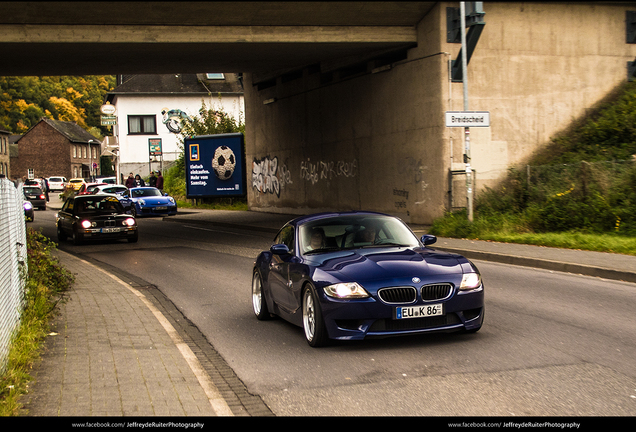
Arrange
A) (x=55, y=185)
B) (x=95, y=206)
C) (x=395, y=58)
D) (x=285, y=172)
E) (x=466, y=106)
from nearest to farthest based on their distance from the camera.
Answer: (x=466, y=106) → (x=95, y=206) → (x=395, y=58) → (x=285, y=172) → (x=55, y=185)

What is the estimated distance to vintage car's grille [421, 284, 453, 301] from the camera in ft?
22.5

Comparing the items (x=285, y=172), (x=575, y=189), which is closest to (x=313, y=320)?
(x=575, y=189)

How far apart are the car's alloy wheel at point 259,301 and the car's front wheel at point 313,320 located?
5.12ft

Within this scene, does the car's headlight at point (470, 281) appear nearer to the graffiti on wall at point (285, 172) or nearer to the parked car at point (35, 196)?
the graffiti on wall at point (285, 172)

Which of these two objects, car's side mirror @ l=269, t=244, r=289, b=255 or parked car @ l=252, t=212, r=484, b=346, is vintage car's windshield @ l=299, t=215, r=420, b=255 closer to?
parked car @ l=252, t=212, r=484, b=346

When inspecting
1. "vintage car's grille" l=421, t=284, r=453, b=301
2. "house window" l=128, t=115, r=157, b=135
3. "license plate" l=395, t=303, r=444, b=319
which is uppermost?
"house window" l=128, t=115, r=157, b=135

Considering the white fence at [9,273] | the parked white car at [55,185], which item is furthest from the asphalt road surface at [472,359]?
the parked white car at [55,185]

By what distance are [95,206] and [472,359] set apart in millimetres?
17586

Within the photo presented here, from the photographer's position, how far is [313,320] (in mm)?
7227

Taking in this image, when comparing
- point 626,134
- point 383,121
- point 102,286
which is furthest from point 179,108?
point 102,286

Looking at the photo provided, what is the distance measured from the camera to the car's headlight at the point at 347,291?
678 centimetres

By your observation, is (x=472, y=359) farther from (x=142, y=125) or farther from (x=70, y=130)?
(x=70, y=130)

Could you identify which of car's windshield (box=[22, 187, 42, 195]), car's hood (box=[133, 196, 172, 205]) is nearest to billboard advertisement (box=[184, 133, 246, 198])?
car's hood (box=[133, 196, 172, 205])

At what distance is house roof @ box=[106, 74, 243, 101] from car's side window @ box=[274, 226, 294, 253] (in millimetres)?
60336
